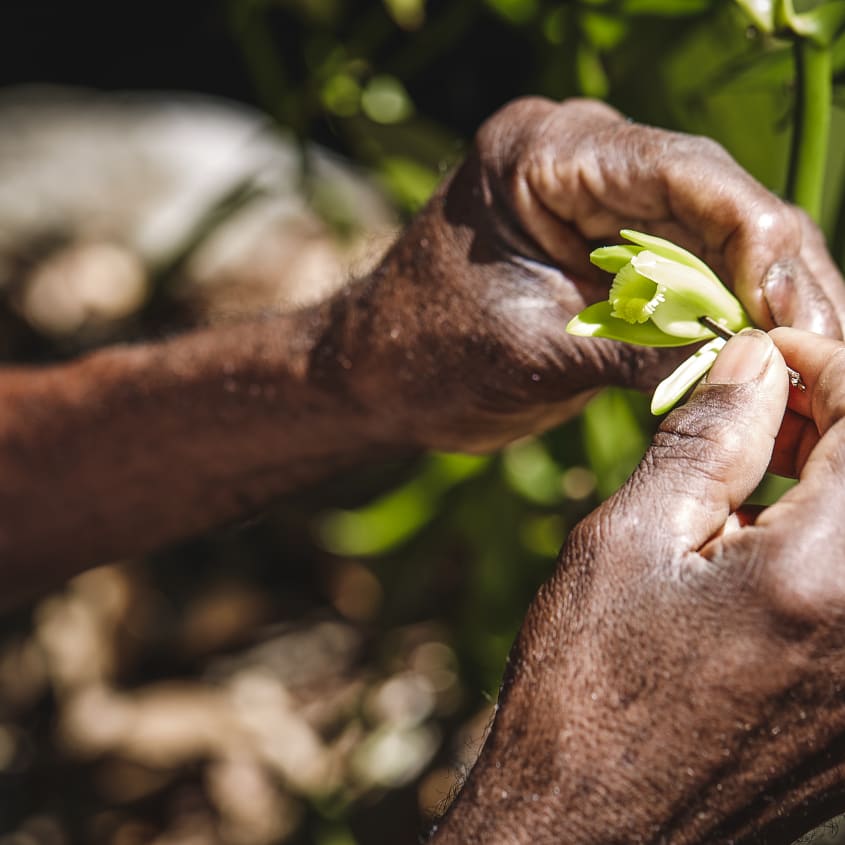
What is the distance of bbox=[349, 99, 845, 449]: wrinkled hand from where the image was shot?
0.65m

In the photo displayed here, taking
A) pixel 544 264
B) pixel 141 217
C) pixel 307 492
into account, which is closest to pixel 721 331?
pixel 544 264

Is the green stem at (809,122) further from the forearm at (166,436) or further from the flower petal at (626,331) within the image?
the forearm at (166,436)

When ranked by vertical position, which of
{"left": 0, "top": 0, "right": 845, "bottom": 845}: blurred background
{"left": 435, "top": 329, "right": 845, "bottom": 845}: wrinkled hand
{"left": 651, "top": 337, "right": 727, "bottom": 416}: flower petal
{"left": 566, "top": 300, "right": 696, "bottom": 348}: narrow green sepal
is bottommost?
{"left": 0, "top": 0, "right": 845, "bottom": 845}: blurred background

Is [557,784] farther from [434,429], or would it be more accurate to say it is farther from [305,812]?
[305,812]

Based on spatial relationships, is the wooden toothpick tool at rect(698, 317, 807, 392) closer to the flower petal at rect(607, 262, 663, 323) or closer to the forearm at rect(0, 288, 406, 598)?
the flower petal at rect(607, 262, 663, 323)

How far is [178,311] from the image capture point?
175 centimetres

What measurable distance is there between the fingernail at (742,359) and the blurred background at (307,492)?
0.44m

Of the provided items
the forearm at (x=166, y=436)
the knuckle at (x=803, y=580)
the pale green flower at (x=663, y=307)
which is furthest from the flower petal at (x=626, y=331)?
the forearm at (x=166, y=436)

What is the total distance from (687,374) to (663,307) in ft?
0.15

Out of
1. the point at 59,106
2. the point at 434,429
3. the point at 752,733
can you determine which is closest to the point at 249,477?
the point at 434,429

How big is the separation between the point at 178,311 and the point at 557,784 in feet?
4.45

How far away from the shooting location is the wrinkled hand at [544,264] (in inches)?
25.6

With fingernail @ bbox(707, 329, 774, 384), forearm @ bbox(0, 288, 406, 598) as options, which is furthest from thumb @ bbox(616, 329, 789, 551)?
forearm @ bbox(0, 288, 406, 598)

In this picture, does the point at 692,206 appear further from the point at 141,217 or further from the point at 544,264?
the point at 141,217
